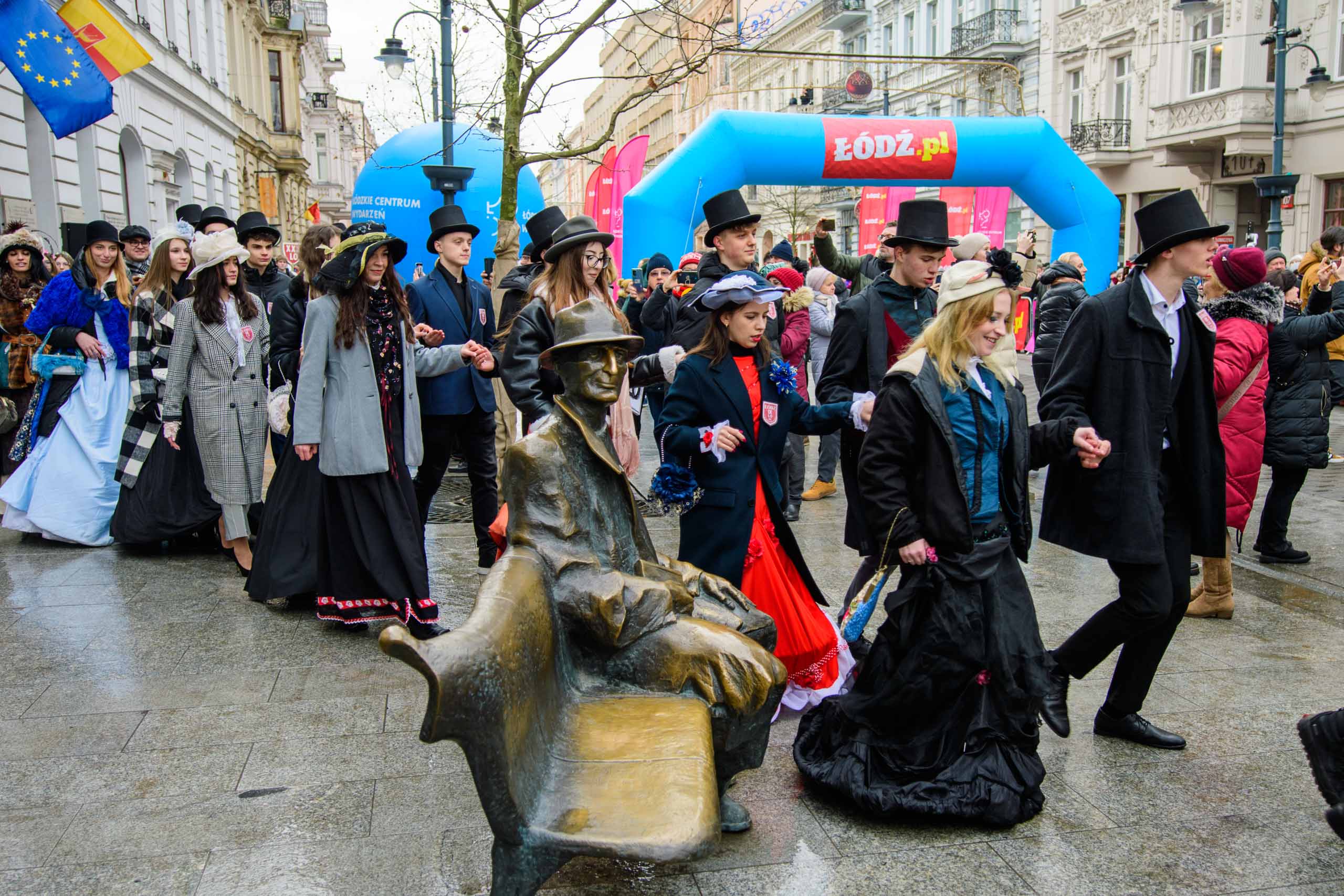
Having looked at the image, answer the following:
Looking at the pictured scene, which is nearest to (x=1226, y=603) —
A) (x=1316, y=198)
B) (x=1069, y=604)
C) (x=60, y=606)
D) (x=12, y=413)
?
(x=1069, y=604)

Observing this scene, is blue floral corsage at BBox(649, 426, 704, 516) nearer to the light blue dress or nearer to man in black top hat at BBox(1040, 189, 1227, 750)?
man in black top hat at BBox(1040, 189, 1227, 750)

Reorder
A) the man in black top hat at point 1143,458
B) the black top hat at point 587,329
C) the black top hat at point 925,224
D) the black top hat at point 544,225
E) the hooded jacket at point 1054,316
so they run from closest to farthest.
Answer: the black top hat at point 587,329 → the man in black top hat at point 1143,458 → the black top hat at point 925,224 → the black top hat at point 544,225 → the hooded jacket at point 1054,316

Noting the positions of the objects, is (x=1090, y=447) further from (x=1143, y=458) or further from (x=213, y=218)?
(x=213, y=218)

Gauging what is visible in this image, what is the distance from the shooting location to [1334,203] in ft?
77.6

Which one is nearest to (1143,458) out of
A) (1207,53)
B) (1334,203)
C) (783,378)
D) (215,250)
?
(783,378)

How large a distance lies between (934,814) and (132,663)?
3.57m

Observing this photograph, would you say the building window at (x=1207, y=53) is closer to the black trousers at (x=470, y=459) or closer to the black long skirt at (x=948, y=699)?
the black trousers at (x=470, y=459)

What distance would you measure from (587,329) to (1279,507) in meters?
5.43

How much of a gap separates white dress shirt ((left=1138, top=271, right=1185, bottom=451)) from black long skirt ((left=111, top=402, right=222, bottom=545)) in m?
5.32

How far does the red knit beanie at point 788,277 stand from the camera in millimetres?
8953

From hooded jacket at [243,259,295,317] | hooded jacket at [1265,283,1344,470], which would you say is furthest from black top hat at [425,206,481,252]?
hooded jacket at [1265,283,1344,470]

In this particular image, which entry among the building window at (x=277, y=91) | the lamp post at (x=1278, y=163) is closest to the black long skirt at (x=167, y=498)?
the lamp post at (x=1278, y=163)

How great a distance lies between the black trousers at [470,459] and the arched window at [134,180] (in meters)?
16.9

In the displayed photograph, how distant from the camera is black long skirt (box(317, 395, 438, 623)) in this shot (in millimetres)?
5223
